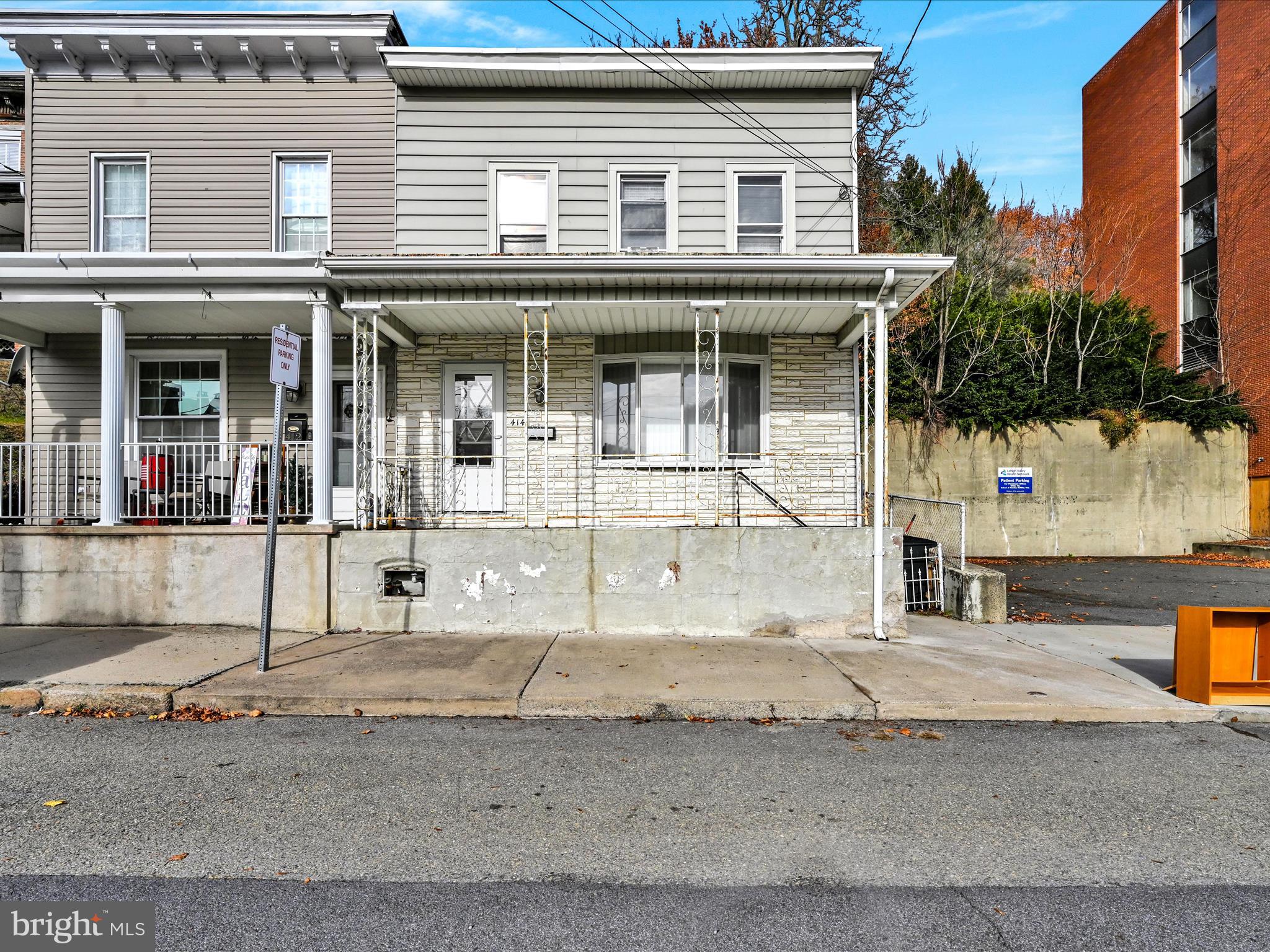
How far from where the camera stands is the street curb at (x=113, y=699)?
237 inches

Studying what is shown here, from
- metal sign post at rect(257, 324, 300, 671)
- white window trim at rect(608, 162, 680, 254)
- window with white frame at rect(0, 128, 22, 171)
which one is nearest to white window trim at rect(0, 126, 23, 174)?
window with white frame at rect(0, 128, 22, 171)

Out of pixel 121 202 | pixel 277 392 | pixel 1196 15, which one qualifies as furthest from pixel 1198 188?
pixel 121 202

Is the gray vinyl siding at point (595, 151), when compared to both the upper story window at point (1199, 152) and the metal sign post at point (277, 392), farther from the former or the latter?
the upper story window at point (1199, 152)

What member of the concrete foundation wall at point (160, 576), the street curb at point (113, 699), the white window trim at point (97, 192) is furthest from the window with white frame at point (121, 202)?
the street curb at point (113, 699)

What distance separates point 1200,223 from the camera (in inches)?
955

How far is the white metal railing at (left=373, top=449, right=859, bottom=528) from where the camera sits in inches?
408

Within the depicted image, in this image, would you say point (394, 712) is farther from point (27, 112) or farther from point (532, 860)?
point (27, 112)

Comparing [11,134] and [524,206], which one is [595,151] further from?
[11,134]

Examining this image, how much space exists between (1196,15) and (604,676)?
3162 cm

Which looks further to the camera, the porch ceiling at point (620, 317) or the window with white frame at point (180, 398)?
the window with white frame at point (180, 398)

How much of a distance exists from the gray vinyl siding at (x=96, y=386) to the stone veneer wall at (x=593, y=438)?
5.20 feet

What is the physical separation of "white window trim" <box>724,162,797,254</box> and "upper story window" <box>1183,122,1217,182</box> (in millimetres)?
21287

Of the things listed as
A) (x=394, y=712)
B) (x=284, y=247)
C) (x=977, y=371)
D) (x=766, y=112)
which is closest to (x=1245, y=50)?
(x=977, y=371)
